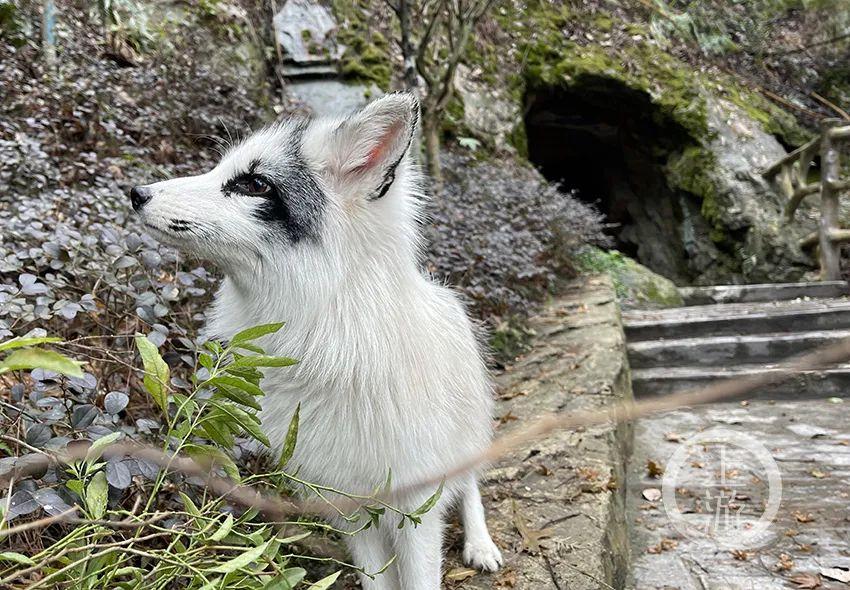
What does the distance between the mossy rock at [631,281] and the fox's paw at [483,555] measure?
5243mm

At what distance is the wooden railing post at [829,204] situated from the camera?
7.84 m

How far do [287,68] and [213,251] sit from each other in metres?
7.07

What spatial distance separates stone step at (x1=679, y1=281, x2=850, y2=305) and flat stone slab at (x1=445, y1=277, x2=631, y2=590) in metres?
4.01

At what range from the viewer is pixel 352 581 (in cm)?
205

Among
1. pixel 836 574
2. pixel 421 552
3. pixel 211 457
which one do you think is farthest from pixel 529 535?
pixel 836 574

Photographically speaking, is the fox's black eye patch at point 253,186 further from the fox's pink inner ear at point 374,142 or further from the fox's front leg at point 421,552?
the fox's front leg at point 421,552

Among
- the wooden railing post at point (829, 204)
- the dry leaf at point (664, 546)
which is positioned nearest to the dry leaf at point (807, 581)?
the dry leaf at point (664, 546)

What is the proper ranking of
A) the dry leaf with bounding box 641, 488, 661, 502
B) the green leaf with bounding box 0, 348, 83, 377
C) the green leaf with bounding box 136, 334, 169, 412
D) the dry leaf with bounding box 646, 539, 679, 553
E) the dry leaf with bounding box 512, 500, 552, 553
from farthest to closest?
the dry leaf with bounding box 641, 488, 661, 502 < the dry leaf with bounding box 646, 539, 679, 553 < the dry leaf with bounding box 512, 500, 552, 553 < the green leaf with bounding box 136, 334, 169, 412 < the green leaf with bounding box 0, 348, 83, 377

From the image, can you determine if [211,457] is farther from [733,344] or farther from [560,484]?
[733,344]

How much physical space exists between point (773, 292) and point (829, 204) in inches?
66.4

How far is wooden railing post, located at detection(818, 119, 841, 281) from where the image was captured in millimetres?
7836

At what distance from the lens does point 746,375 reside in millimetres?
4754

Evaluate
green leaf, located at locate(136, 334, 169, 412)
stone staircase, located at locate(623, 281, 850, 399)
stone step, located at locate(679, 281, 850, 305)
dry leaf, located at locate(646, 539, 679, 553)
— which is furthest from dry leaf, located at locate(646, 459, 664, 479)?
stone step, located at locate(679, 281, 850, 305)

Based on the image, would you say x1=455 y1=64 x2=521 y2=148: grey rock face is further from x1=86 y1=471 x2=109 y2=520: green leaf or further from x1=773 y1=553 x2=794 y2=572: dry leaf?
x1=86 y1=471 x2=109 y2=520: green leaf
